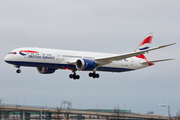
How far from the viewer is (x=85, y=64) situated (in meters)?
59.7

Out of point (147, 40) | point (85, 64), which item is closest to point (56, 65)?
point (85, 64)

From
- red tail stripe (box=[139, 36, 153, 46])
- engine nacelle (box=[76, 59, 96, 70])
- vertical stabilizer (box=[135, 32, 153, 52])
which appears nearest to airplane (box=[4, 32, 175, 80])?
engine nacelle (box=[76, 59, 96, 70])

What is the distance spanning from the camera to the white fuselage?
5691 centimetres

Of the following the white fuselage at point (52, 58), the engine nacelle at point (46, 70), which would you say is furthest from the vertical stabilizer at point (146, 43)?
the engine nacelle at point (46, 70)

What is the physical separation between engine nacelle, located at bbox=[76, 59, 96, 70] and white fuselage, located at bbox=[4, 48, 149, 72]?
4.67ft

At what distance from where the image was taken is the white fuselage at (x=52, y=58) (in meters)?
56.9

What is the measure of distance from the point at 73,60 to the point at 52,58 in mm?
4615

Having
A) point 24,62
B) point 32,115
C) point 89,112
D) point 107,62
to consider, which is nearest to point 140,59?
point 107,62

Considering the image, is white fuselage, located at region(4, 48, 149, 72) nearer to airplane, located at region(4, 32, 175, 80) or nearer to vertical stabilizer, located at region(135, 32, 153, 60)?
airplane, located at region(4, 32, 175, 80)

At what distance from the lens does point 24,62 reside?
57.1m

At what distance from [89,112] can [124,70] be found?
33.8 meters

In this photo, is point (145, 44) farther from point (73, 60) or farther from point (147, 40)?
point (73, 60)

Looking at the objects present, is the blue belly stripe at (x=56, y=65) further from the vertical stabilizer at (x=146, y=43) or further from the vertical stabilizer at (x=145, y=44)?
the vertical stabilizer at (x=146, y=43)

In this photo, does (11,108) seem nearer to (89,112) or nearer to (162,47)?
(89,112)
